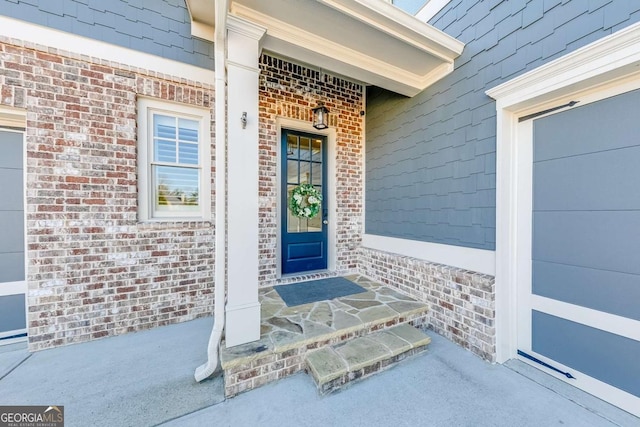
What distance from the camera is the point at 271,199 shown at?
3.56 meters

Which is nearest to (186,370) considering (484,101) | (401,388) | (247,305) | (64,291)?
(247,305)

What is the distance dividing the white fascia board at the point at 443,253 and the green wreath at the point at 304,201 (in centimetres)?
117

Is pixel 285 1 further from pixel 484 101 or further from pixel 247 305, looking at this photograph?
pixel 247 305

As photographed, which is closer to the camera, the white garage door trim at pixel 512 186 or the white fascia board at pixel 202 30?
the white garage door trim at pixel 512 186

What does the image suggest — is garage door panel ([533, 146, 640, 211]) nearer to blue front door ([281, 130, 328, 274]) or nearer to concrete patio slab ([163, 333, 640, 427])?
concrete patio slab ([163, 333, 640, 427])

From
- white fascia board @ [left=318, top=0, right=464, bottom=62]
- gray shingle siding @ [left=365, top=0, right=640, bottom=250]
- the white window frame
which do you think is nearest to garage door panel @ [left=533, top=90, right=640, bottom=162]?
gray shingle siding @ [left=365, top=0, right=640, bottom=250]

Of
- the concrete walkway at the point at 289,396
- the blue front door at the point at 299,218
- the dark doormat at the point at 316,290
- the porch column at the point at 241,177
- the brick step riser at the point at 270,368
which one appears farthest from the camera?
the blue front door at the point at 299,218

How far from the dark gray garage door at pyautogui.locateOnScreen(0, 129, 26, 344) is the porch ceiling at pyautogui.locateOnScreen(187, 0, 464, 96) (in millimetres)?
2430

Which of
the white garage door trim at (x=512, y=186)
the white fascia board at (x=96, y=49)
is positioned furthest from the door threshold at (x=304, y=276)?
the white fascia board at (x=96, y=49)

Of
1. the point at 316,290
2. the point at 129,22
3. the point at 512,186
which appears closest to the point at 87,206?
the point at 129,22

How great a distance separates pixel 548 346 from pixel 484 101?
2.35m

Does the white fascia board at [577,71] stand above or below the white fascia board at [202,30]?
below

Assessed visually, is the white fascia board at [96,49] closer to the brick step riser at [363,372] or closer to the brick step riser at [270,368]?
the brick step riser at [270,368]

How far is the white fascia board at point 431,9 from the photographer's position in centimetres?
279
